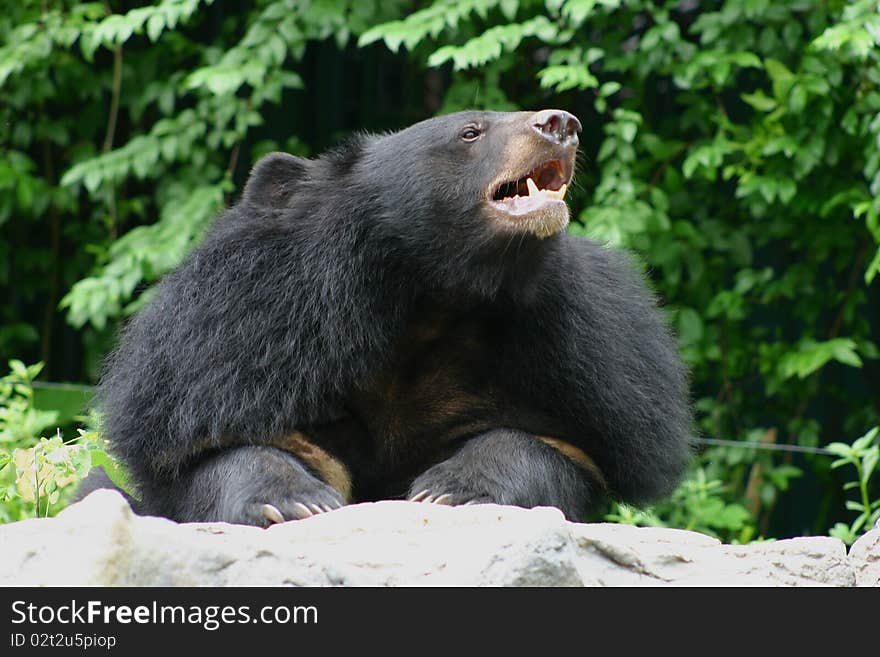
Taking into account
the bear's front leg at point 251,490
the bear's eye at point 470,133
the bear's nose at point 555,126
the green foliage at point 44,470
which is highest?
the bear's nose at point 555,126

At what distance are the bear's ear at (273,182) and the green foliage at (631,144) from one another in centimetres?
172

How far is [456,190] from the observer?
4109 mm

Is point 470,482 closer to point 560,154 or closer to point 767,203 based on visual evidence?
point 560,154

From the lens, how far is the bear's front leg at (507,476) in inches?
151

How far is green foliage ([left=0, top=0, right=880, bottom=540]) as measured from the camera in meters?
6.27

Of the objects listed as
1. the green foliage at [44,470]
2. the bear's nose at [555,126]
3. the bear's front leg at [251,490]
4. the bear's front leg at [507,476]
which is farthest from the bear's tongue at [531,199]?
the green foliage at [44,470]

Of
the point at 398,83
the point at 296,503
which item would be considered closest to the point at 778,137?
the point at 398,83

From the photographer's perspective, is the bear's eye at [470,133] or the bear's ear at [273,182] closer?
the bear's eye at [470,133]

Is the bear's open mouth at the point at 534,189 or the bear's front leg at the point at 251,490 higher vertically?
the bear's open mouth at the point at 534,189

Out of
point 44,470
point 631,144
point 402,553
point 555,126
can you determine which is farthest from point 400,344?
point 631,144

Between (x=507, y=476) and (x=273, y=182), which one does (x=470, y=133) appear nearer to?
(x=273, y=182)

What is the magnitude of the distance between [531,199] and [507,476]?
0.76 meters

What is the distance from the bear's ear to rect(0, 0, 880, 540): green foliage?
172 centimetres

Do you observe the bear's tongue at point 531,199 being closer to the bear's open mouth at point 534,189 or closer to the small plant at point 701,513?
the bear's open mouth at point 534,189
